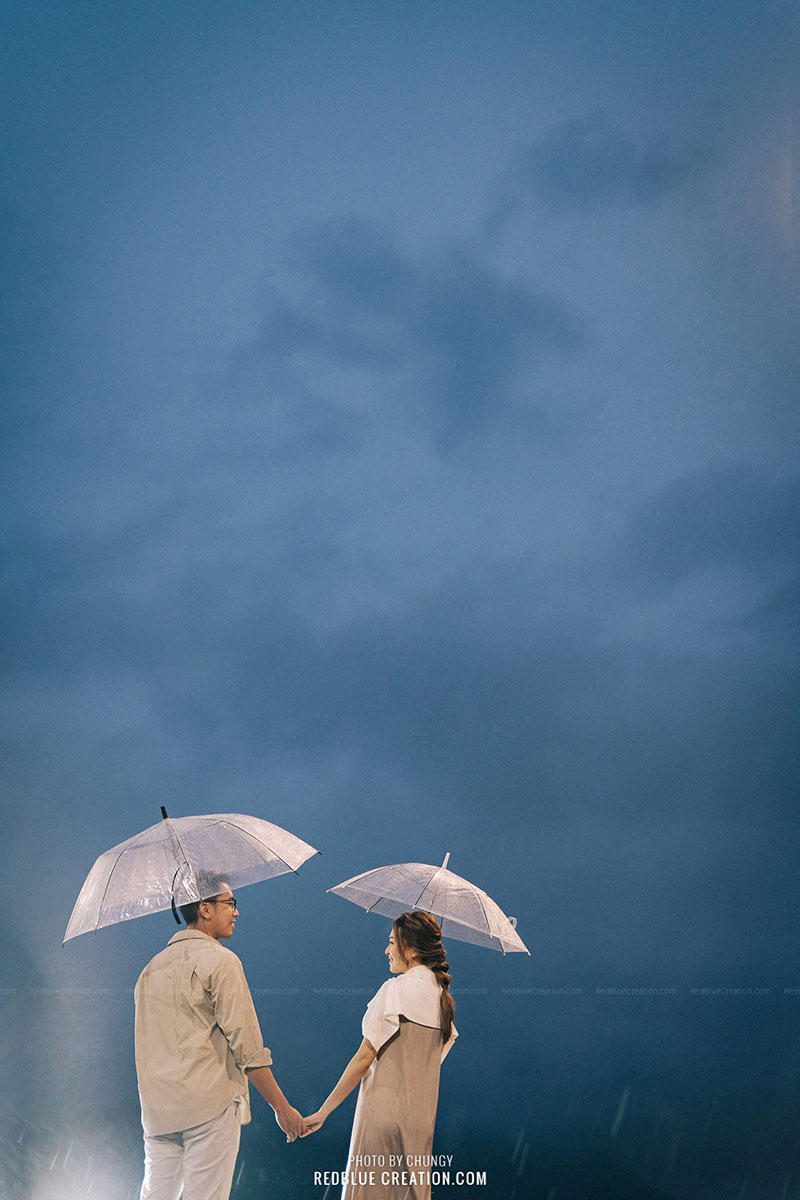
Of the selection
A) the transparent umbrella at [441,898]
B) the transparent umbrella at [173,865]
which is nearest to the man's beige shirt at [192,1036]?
the transparent umbrella at [173,865]

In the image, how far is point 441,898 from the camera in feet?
13.4

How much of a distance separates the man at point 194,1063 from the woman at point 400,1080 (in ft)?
1.43

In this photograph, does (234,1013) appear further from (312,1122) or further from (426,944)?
(312,1122)

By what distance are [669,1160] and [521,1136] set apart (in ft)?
26.5

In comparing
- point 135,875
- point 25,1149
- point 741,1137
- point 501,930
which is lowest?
point 741,1137

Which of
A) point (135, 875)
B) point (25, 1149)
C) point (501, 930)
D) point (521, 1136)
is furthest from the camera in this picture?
point (521, 1136)

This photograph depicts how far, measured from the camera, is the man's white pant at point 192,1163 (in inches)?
127

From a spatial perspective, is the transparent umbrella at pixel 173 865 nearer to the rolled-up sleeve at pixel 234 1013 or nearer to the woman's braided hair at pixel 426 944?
the rolled-up sleeve at pixel 234 1013

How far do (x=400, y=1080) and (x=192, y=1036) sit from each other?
2.82 feet

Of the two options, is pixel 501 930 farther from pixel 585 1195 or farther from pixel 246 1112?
pixel 585 1195

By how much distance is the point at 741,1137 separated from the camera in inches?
1236

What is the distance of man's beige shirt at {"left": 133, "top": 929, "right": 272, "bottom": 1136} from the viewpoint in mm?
3223

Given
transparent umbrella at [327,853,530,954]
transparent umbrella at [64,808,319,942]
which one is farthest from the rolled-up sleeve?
transparent umbrella at [327,853,530,954]

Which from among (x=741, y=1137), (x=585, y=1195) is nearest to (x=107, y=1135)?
(x=741, y=1137)
